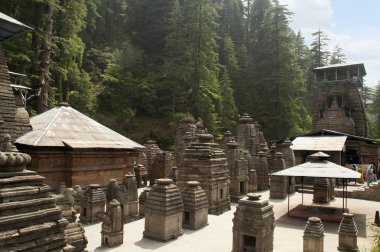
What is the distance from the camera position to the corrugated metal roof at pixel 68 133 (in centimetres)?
1677

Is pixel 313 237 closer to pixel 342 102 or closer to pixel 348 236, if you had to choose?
pixel 348 236

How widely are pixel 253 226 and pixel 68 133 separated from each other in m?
12.2

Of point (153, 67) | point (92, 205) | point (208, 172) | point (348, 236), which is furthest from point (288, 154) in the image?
point (153, 67)

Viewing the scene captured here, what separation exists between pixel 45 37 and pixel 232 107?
2371cm

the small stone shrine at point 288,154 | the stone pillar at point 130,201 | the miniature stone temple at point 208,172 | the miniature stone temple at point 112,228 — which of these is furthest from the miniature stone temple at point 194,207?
the small stone shrine at point 288,154

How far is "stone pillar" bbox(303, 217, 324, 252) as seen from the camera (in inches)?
420

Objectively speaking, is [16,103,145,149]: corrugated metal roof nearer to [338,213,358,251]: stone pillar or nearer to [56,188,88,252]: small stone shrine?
[56,188,88,252]: small stone shrine

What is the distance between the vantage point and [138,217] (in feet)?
51.1

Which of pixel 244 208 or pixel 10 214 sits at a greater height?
pixel 10 214

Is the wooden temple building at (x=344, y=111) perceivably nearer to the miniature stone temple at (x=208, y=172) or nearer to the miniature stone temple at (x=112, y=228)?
the miniature stone temple at (x=208, y=172)

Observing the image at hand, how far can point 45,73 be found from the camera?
87.5 feet

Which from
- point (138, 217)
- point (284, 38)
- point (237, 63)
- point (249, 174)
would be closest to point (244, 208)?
point (138, 217)

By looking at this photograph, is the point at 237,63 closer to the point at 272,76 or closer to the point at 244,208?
the point at 272,76

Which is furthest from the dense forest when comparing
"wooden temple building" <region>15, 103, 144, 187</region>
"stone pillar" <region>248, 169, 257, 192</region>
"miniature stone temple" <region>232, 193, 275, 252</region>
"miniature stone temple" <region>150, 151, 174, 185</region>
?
"miniature stone temple" <region>232, 193, 275, 252</region>
